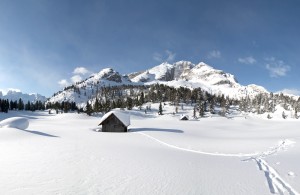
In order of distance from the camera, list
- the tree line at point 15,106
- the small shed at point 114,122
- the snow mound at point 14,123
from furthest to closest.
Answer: the tree line at point 15,106 → the small shed at point 114,122 → the snow mound at point 14,123

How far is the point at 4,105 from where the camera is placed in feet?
445

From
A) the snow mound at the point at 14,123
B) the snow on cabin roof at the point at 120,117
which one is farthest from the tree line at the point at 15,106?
the snow mound at the point at 14,123

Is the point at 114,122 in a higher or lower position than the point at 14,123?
lower

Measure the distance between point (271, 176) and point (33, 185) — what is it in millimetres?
12543

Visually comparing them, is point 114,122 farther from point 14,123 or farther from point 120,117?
point 14,123

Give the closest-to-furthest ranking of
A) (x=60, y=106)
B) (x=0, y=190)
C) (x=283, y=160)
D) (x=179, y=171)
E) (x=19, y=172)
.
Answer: (x=0, y=190) → (x=19, y=172) → (x=179, y=171) → (x=283, y=160) → (x=60, y=106)

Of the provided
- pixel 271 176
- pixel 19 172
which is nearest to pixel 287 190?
pixel 271 176

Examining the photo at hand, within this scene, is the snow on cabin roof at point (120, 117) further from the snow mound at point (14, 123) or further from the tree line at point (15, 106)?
the tree line at point (15, 106)

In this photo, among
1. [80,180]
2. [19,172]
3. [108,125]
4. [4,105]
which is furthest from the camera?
[4,105]

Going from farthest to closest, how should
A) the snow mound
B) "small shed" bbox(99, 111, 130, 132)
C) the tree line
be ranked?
the tree line < "small shed" bbox(99, 111, 130, 132) < the snow mound

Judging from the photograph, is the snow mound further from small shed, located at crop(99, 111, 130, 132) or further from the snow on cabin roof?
small shed, located at crop(99, 111, 130, 132)

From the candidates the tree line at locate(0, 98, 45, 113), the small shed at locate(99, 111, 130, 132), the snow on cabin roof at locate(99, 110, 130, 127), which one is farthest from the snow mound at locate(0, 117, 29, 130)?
the tree line at locate(0, 98, 45, 113)

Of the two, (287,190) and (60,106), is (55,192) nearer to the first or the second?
(287,190)

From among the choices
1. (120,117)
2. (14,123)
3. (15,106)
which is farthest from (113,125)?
(15,106)
